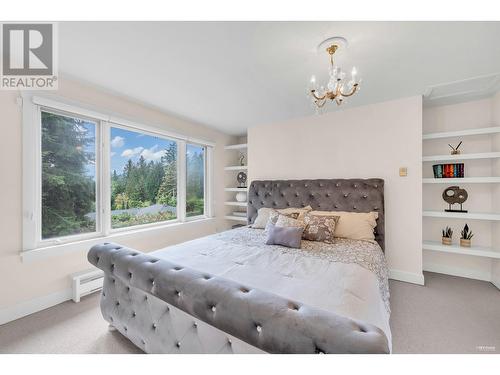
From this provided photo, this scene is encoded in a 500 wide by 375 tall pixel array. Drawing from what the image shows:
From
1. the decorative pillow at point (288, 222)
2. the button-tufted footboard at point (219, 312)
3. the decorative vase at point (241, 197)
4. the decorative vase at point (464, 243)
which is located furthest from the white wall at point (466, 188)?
the button-tufted footboard at point (219, 312)

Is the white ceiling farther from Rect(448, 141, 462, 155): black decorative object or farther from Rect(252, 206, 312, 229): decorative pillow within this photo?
Rect(252, 206, 312, 229): decorative pillow

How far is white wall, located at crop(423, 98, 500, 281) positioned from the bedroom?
0.06 feet

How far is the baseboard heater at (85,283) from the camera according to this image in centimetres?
228

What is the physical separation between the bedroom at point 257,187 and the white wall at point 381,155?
0.02 meters

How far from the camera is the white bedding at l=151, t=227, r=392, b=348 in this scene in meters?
1.21

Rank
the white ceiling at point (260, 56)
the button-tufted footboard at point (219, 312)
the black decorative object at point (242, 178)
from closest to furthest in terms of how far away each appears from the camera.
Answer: the button-tufted footboard at point (219, 312), the white ceiling at point (260, 56), the black decorative object at point (242, 178)

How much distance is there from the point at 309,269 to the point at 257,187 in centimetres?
228

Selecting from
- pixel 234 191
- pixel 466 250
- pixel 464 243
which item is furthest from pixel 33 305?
pixel 464 243

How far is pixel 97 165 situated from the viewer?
2689mm

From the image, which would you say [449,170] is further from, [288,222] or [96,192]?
[96,192]

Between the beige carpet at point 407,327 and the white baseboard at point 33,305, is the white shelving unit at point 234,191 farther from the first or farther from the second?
the white baseboard at point 33,305

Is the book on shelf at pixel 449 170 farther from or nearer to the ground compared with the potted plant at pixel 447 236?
farther from the ground

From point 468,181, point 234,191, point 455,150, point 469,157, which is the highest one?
point 455,150
